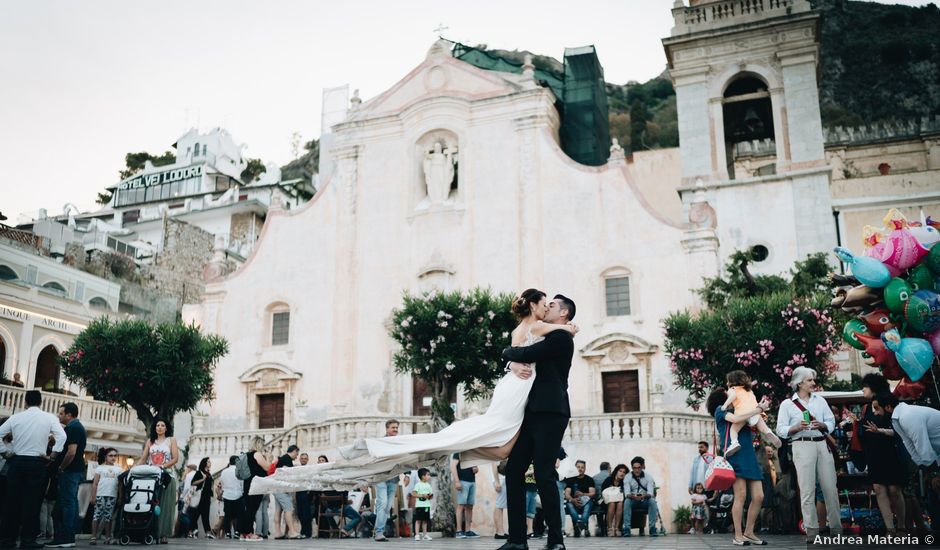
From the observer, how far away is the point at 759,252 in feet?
82.2

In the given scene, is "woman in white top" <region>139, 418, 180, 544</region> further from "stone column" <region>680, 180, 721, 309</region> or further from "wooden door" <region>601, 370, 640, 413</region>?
"stone column" <region>680, 180, 721, 309</region>

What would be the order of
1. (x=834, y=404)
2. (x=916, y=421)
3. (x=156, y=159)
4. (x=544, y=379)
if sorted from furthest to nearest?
(x=156, y=159) → (x=834, y=404) → (x=916, y=421) → (x=544, y=379)

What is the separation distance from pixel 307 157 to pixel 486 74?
40.0 metres

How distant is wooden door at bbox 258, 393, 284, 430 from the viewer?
90.6 feet

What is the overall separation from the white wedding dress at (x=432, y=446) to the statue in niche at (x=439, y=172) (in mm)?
21699

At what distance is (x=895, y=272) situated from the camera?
9422 millimetres

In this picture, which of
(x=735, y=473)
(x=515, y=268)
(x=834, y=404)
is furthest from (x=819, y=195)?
(x=735, y=473)

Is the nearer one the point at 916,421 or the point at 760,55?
the point at 916,421

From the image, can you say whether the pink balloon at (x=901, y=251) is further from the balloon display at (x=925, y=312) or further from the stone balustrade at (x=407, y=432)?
the stone balustrade at (x=407, y=432)

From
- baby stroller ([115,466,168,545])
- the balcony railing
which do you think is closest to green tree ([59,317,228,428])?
the balcony railing

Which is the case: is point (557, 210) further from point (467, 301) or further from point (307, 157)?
point (307, 157)

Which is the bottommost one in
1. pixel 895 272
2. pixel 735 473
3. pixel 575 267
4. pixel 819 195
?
pixel 735 473

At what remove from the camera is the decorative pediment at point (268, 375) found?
90.2 ft

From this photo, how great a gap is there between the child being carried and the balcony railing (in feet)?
35.7
